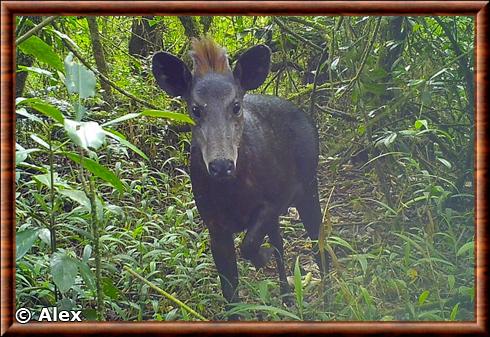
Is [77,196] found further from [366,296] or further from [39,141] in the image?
[366,296]

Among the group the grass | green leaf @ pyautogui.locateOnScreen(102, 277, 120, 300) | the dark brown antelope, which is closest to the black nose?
the dark brown antelope

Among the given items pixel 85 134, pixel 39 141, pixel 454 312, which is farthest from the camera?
pixel 454 312

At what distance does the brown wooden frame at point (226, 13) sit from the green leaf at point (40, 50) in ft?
0.28

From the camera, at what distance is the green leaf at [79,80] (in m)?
2.17

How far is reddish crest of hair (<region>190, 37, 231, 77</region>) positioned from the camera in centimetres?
246

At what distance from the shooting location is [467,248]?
230 cm

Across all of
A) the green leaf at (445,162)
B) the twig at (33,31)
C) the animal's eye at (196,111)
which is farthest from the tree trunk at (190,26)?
the green leaf at (445,162)

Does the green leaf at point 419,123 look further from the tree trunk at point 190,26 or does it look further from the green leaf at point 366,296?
the tree trunk at point 190,26

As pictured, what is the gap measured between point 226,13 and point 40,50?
0.59m

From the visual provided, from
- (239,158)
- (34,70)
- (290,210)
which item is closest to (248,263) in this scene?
(290,210)

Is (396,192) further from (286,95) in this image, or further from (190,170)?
(190,170)

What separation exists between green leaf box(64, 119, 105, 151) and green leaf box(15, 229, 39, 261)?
421 mm

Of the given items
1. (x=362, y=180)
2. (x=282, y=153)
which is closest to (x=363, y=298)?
(x=362, y=180)

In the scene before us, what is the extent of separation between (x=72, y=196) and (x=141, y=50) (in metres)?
0.67
